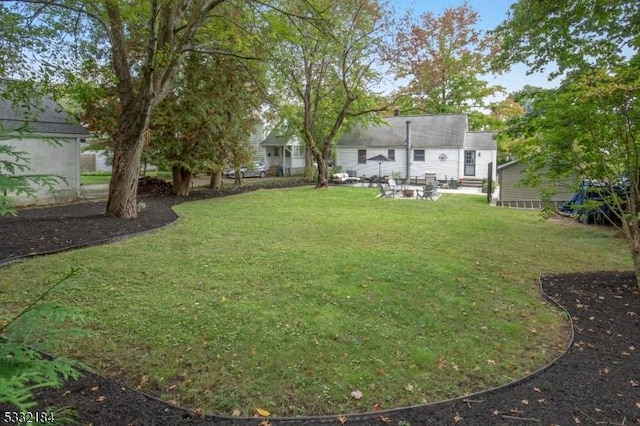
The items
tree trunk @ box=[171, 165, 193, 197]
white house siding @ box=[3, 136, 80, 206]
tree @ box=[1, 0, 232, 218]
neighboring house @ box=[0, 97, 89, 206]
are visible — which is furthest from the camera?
tree trunk @ box=[171, 165, 193, 197]

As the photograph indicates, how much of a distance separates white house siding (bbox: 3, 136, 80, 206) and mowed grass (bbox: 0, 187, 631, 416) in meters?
6.69

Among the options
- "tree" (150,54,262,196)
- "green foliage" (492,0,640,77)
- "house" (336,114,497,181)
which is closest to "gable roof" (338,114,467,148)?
"house" (336,114,497,181)

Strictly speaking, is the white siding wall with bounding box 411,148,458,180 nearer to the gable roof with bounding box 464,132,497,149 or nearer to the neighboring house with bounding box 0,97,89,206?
the gable roof with bounding box 464,132,497,149

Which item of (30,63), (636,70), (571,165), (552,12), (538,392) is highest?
(552,12)

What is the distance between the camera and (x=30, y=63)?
7945 mm

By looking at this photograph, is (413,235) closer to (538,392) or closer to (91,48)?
(538,392)

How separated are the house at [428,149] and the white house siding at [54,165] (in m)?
16.8

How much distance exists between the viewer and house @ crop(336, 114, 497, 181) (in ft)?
Result: 85.7

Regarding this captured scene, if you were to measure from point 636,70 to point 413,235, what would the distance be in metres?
5.11

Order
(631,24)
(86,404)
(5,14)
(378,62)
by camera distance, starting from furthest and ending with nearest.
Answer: (378,62) → (631,24) → (5,14) → (86,404)

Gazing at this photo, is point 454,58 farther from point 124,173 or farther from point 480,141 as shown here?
point 124,173

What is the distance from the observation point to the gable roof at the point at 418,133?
26.3m

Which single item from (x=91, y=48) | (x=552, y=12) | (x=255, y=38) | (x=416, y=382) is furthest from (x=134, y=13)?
(x=416, y=382)

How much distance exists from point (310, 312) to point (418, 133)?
81.1ft
